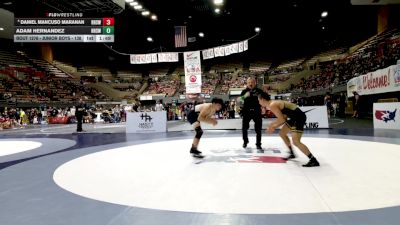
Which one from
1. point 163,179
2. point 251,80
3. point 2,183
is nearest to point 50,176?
point 2,183

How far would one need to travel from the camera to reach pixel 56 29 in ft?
32.1

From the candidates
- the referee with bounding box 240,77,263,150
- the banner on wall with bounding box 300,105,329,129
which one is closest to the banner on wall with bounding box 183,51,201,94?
the banner on wall with bounding box 300,105,329,129

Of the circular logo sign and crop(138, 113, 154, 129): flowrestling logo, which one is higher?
the circular logo sign

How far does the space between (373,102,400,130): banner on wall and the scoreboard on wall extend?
35.0 feet

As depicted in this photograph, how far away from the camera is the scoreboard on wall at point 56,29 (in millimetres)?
9711

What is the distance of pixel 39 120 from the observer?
25.5 meters

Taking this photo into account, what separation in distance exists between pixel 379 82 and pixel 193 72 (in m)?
9.33

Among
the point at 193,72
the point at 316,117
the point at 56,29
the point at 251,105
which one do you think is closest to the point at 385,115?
the point at 316,117

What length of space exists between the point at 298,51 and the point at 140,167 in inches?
1646

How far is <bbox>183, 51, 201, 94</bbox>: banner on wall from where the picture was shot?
14.2m

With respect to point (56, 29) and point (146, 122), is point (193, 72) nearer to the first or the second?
point (146, 122)
